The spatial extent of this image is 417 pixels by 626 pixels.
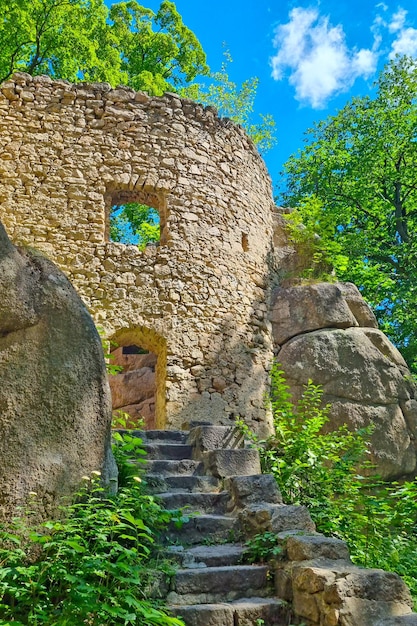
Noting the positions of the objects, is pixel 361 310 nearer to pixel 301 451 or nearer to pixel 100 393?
pixel 301 451

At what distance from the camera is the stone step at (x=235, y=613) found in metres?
3.19

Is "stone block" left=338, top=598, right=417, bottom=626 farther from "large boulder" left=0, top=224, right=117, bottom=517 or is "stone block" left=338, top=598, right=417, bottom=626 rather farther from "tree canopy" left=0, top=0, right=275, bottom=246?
"tree canopy" left=0, top=0, right=275, bottom=246

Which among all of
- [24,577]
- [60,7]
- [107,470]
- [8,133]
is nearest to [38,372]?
[107,470]

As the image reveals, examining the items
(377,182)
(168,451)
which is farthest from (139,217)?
(168,451)

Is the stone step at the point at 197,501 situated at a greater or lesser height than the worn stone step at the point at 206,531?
greater

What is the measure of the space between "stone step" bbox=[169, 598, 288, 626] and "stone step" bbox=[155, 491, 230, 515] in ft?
3.50

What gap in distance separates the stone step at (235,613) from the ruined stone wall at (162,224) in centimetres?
435

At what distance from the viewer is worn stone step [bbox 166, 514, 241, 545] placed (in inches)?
161

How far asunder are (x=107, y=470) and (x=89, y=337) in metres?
0.89

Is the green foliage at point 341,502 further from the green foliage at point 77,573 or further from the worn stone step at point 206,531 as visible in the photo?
the green foliage at point 77,573

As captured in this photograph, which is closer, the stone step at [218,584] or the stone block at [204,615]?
the stone block at [204,615]

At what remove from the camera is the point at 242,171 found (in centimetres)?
966

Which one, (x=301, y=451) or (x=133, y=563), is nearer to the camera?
(x=133, y=563)

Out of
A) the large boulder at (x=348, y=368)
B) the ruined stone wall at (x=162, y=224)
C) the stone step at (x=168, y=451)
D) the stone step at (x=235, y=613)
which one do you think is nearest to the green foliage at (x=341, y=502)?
the stone step at (x=168, y=451)
